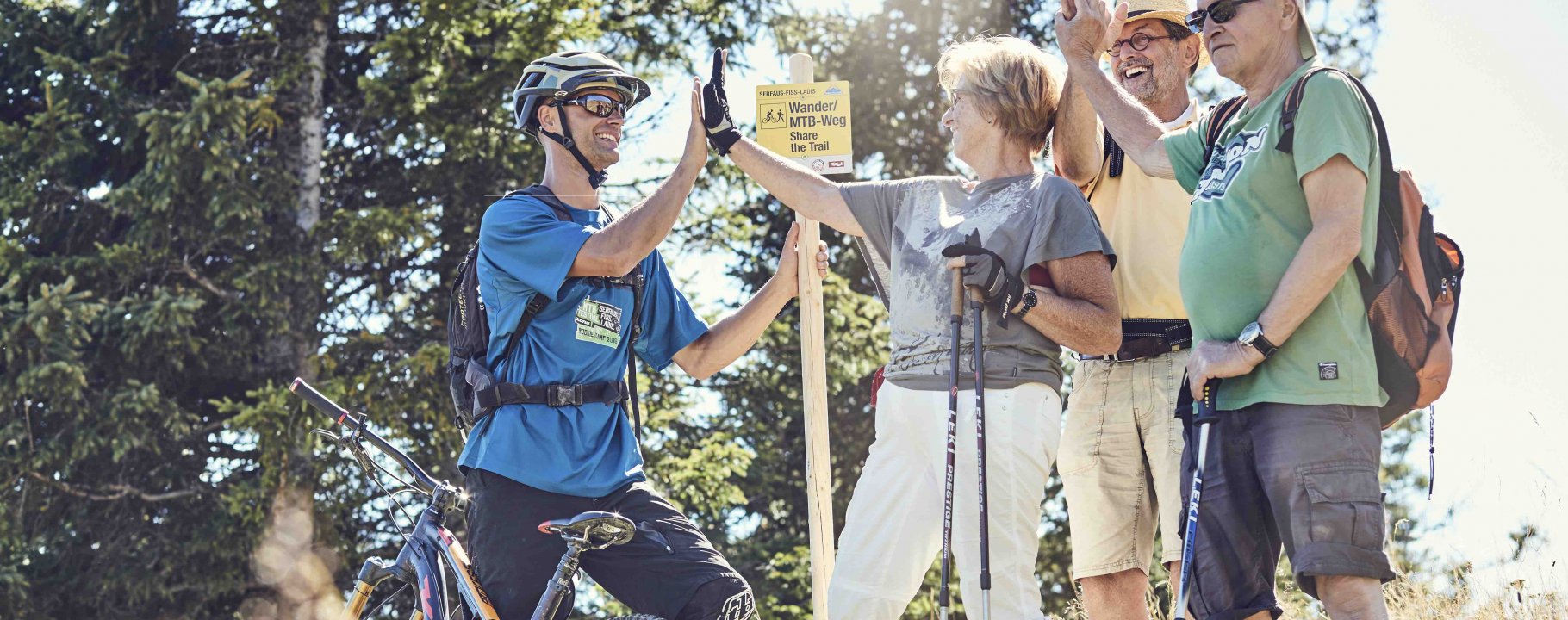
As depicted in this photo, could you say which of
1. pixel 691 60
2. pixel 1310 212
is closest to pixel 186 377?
pixel 691 60

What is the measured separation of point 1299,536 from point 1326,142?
0.85 meters

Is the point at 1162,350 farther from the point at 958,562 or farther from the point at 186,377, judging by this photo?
the point at 186,377

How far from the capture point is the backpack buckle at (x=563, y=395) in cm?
392

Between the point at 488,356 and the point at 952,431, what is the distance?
54.4 inches

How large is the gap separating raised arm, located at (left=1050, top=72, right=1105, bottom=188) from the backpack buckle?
154cm

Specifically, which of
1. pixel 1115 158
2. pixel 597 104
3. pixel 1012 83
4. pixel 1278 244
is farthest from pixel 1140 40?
pixel 597 104

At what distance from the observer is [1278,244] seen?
322 centimetres

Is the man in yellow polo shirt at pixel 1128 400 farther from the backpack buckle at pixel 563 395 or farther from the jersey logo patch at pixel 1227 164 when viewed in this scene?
the backpack buckle at pixel 563 395

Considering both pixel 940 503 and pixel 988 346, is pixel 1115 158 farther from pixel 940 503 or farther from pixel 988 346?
pixel 940 503

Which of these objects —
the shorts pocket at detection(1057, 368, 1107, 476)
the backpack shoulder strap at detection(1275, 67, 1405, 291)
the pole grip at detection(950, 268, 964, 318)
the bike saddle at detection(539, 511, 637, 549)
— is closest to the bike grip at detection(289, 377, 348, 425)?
the bike saddle at detection(539, 511, 637, 549)

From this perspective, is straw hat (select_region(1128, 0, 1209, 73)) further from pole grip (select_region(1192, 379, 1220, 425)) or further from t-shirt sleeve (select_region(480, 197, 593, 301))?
t-shirt sleeve (select_region(480, 197, 593, 301))

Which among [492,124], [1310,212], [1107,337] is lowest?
[1107,337]

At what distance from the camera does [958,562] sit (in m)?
3.55

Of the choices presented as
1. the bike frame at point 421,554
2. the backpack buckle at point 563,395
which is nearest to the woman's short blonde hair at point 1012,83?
the backpack buckle at point 563,395
